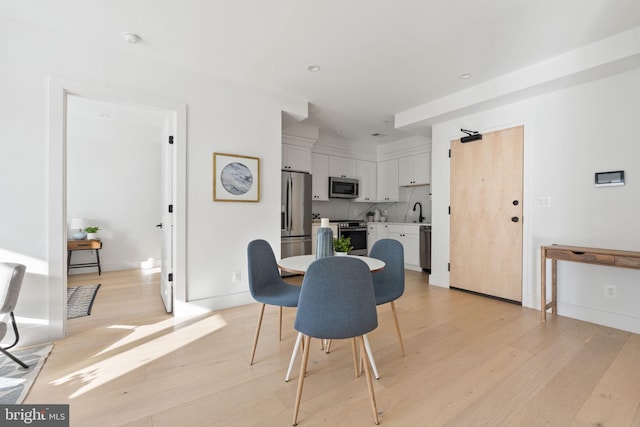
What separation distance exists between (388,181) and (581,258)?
3.85 m

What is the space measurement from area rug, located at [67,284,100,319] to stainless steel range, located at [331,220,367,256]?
12.1 feet

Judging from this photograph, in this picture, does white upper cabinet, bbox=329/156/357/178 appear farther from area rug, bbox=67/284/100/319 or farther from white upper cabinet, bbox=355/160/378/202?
area rug, bbox=67/284/100/319

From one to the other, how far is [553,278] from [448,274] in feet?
4.18

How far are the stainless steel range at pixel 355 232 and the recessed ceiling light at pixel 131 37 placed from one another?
12.5ft

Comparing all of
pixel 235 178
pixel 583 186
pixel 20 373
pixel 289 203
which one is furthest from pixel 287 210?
pixel 583 186

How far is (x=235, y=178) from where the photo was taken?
331 centimetres

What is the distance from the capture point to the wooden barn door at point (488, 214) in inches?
135

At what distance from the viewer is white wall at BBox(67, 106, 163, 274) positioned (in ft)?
16.3

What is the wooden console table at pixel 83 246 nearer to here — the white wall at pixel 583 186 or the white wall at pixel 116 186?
the white wall at pixel 116 186

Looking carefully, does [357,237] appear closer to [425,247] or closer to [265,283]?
[425,247]

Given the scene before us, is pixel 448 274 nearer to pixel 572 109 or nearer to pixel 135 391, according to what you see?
pixel 572 109

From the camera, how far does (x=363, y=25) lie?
2275mm

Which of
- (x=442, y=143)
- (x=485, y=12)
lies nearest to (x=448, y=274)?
(x=442, y=143)

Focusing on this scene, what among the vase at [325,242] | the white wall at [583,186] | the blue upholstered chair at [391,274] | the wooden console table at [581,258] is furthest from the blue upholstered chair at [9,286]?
the white wall at [583,186]
